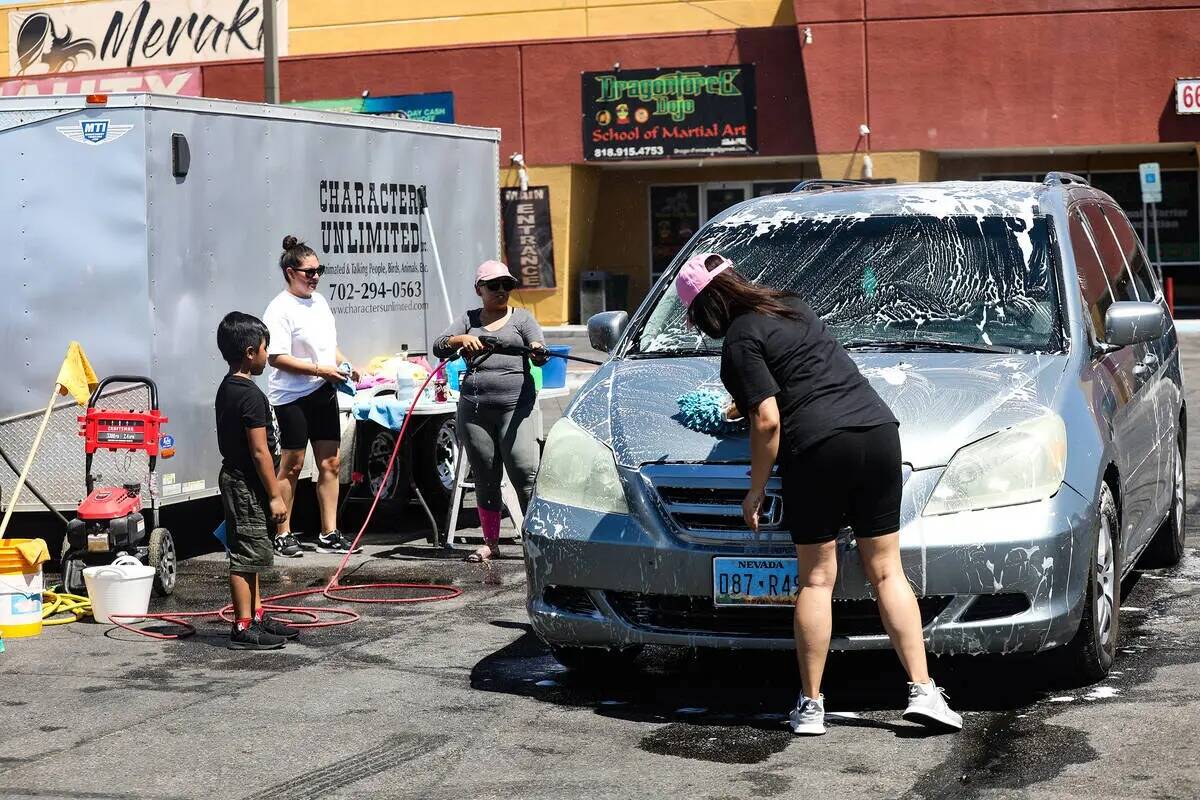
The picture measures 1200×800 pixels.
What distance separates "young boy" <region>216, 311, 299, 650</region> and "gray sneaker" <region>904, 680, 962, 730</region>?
305 cm

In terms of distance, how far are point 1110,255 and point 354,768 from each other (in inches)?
174

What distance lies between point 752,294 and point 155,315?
4.96 metres

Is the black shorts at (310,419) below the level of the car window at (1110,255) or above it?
below

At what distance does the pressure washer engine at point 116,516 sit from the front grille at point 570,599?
3237mm

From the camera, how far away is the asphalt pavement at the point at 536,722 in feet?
17.0

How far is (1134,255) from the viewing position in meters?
8.67

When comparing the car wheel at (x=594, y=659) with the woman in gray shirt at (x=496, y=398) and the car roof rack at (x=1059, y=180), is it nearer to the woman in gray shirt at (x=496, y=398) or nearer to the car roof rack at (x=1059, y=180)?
the car roof rack at (x=1059, y=180)

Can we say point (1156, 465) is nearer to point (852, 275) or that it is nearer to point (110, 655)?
point (852, 275)

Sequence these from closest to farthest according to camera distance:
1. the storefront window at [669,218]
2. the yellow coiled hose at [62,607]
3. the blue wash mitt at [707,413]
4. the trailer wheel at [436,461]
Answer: the blue wash mitt at [707,413], the yellow coiled hose at [62,607], the trailer wheel at [436,461], the storefront window at [669,218]

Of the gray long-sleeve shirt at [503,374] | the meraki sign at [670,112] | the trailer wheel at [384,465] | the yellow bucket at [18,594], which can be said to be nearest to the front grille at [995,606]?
the gray long-sleeve shirt at [503,374]

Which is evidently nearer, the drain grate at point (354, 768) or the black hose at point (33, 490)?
the drain grate at point (354, 768)

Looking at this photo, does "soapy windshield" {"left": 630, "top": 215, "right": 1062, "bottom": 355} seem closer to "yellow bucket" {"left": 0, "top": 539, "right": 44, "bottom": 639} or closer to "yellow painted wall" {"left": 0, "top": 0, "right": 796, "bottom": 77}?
"yellow bucket" {"left": 0, "top": 539, "right": 44, "bottom": 639}

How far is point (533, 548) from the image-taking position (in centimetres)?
621

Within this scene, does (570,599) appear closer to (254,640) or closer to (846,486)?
(846,486)
